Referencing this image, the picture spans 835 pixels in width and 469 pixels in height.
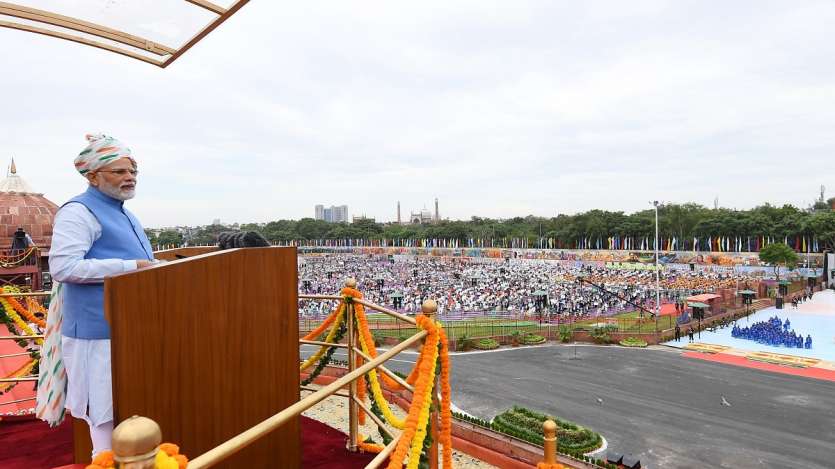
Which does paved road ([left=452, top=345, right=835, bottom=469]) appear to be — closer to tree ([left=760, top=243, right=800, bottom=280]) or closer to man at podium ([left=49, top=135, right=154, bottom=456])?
man at podium ([left=49, top=135, right=154, bottom=456])

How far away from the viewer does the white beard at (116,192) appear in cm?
229

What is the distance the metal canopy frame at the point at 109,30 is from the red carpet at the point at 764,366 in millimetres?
21255

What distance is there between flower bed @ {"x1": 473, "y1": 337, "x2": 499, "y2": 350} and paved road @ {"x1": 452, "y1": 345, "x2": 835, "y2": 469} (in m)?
0.84

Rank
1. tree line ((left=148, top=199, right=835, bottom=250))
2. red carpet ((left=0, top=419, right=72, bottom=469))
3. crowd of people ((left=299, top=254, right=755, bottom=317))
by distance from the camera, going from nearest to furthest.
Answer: red carpet ((left=0, top=419, right=72, bottom=469)), crowd of people ((left=299, top=254, right=755, bottom=317)), tree line ((left=148, top=199, right=835, bottom=250))

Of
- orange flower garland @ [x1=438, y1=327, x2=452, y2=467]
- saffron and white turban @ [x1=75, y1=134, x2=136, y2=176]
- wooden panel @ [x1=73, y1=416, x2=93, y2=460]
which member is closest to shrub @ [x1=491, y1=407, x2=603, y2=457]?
orange flower garland @ [x1=438, y1=327, x2=452, y2=467]

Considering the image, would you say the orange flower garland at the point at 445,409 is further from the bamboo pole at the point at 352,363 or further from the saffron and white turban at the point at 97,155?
the saffron and white turban at the point at 97,155

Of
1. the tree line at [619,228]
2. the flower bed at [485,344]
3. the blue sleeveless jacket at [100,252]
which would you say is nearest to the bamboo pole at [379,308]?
the blue sleeveless jacket at [100,252]

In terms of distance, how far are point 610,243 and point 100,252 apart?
256ft

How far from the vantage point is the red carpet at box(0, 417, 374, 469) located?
3.46m

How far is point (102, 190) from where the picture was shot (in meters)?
2.30

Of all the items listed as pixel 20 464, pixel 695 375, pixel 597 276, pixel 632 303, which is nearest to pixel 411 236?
pixel 597 276

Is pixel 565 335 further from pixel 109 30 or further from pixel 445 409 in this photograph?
pixel 109 30

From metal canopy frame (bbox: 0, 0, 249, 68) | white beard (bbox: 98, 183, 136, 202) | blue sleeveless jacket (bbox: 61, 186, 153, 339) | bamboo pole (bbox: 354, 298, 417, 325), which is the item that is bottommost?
bamboo pole (bbox: 354, 298, 417, 325)

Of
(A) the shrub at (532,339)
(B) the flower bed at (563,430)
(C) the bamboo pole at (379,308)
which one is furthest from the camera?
(A) the shrub at (532,339)
